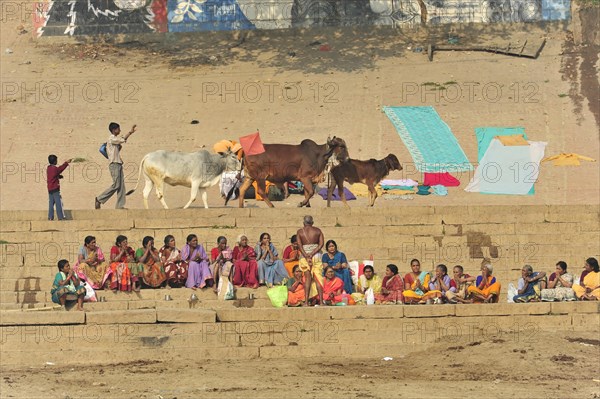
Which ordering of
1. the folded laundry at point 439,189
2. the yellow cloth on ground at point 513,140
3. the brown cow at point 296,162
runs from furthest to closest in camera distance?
1. the yellow cloth on ground at point 513,140
2. the folded laundry at point 439,189
3. the brown cow at point 296,162

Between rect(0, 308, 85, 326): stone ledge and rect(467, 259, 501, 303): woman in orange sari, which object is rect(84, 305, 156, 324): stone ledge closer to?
rect(0, 308, 85, 326): stone ledge

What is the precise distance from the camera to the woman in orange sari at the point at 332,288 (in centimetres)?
2070

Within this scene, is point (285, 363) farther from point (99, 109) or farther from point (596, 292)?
point (99, 109)

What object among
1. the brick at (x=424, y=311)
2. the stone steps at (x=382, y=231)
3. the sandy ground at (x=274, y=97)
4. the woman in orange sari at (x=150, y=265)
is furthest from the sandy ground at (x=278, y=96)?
the brick at (x=424, y=311)

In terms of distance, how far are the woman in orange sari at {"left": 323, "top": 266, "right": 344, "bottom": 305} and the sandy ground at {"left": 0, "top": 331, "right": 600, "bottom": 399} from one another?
0.97 m

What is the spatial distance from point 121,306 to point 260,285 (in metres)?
1.90

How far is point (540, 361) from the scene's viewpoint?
19.2 m

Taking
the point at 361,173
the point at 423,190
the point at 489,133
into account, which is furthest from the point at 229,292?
the point at 489,133

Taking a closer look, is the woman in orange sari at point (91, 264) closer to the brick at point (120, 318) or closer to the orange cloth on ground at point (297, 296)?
the brick at point (120, 318)

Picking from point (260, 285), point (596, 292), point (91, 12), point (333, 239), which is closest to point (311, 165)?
point (333, 239)

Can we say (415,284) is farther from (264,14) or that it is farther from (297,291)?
(264,14)

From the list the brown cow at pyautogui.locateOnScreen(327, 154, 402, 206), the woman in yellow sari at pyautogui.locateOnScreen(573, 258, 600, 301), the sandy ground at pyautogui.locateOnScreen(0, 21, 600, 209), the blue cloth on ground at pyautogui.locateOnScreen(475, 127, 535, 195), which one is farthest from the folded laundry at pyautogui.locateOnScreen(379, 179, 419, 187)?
the woman in yellow sari at pyautogui.locateOnScreen(573, 258, 600, 301)

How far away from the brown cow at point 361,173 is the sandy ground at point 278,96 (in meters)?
2.67

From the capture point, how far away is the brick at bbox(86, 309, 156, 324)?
65.7 feet
